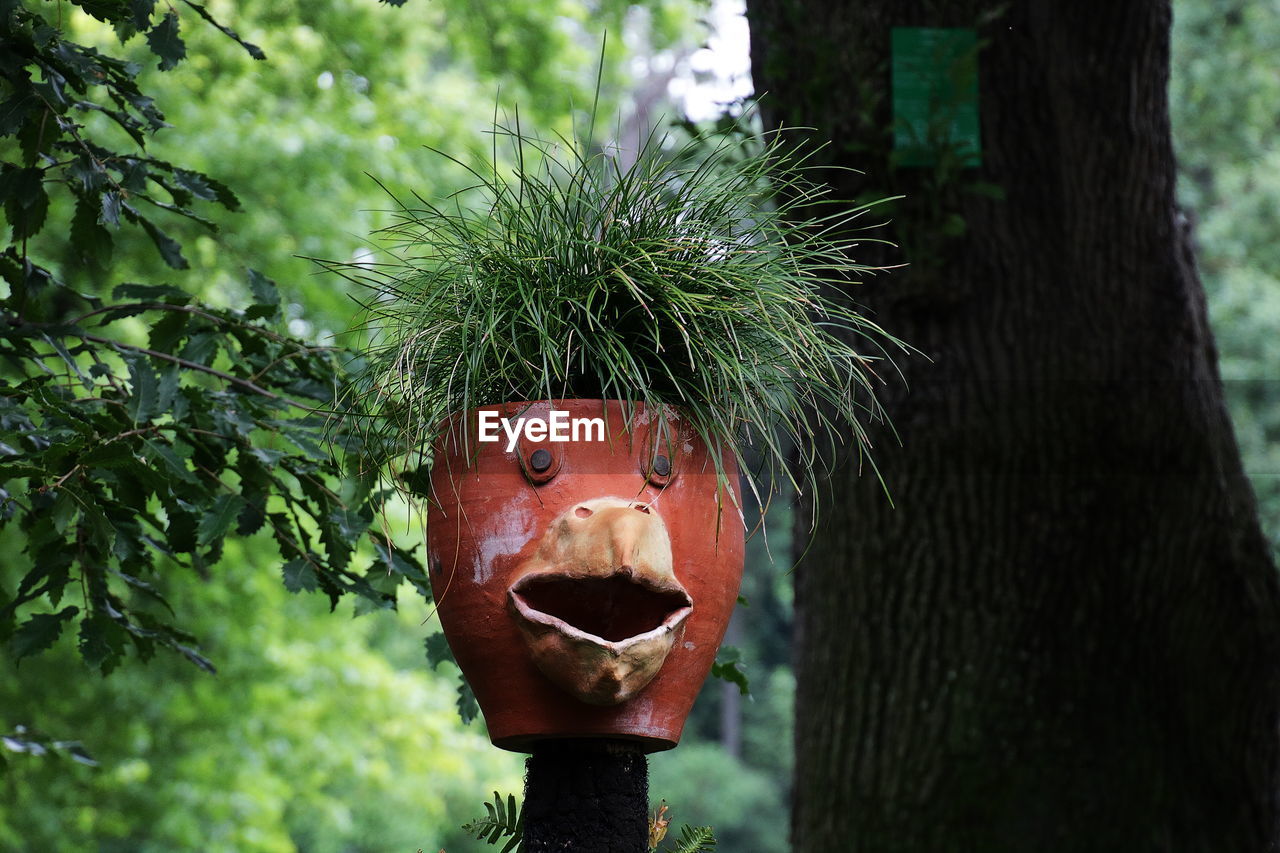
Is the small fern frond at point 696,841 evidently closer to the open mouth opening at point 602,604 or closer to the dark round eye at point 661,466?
the open mouth opening at point 602,604

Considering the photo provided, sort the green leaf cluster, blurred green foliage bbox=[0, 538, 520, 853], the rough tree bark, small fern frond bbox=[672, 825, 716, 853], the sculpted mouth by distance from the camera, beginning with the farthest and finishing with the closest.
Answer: blurred green foliage bbox=[0, 538, 520, 853], the rough tree bark, the green leaf cluster, small fern frond bbox=[672, 825, 716, 853], the sculpted mouth

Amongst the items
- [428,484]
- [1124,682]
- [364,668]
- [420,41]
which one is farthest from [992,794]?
[420,41]

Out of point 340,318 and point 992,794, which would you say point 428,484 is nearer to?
point 992,794

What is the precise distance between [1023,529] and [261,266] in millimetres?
5348

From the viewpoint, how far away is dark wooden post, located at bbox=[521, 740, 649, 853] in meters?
1.70

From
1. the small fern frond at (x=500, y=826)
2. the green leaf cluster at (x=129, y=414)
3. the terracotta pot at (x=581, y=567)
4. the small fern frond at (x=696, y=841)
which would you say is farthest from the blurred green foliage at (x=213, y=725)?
the terracotta pot at (x=581, y=567)

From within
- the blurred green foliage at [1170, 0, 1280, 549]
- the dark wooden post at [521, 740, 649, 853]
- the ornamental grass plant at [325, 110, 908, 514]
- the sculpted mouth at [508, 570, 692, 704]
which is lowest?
the dark wooden post at [521, 740, 649, 853]

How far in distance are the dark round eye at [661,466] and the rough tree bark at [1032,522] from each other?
1511mm

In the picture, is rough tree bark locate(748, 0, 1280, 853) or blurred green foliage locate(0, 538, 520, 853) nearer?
rough tree bark locate(748, 0, 1280, 853)

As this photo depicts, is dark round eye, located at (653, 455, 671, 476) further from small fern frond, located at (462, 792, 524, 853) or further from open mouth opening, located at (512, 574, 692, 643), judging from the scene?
small fern frond, located at (462, 792, 524, 853)

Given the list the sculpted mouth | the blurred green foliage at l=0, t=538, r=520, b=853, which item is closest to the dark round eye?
the sculpted mouth

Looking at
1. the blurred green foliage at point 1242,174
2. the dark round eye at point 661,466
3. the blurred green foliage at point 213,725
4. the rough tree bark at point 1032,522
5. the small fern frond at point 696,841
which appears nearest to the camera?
the dark round eye at point 661,466

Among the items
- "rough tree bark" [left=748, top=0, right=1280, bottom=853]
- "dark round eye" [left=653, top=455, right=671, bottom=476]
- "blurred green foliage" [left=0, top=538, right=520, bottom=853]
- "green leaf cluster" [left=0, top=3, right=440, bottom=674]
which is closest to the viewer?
"dark round eye" [left=653, top=455, right=671, bottom=476]

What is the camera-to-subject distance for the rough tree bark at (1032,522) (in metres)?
3.01
